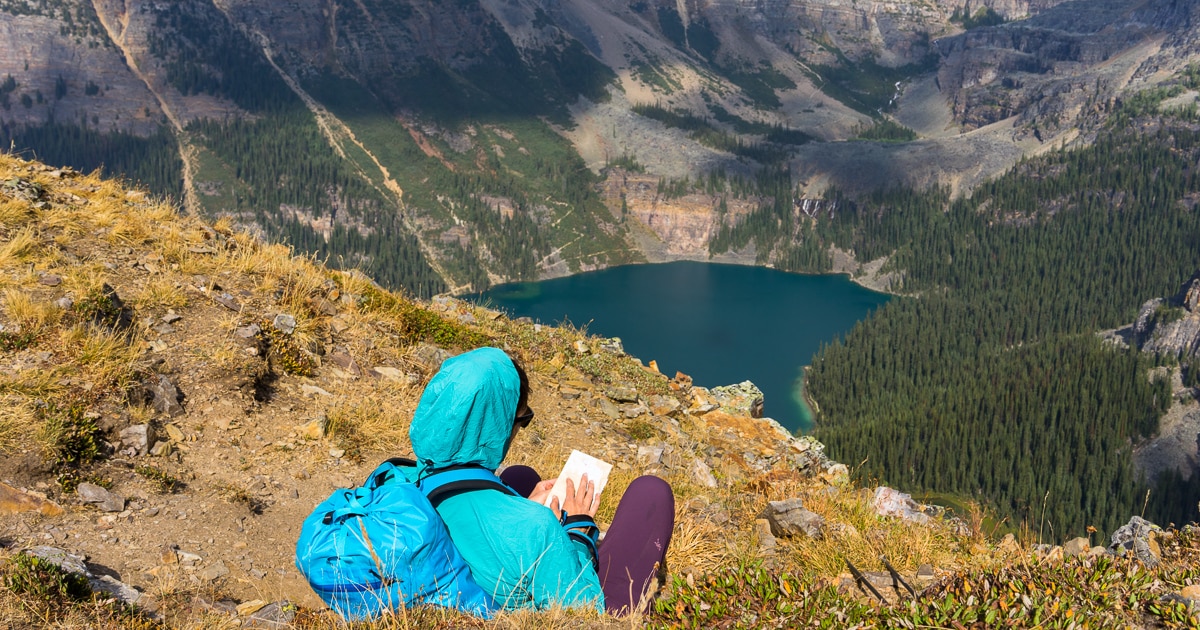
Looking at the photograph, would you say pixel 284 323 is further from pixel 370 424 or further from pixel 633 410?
pixel 633 410

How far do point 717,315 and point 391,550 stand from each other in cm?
14765

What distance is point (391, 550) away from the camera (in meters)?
4.06

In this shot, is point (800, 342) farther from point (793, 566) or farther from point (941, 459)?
point (793, 566)

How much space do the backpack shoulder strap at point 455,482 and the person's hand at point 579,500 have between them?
2.41 feet

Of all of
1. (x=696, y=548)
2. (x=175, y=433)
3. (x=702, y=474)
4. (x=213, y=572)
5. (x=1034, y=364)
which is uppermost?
(x=175, y=433)

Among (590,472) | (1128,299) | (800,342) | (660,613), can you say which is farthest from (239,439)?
(1128,299)

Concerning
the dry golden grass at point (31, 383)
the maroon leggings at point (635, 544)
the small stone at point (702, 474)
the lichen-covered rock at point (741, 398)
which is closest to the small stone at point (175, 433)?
the dry golden grass at point (31, 383)

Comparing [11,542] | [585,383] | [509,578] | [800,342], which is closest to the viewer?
[509,578]

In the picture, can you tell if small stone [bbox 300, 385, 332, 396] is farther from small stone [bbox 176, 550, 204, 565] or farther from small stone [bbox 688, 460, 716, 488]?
small stone [bbox 688, 460, 716, 488]

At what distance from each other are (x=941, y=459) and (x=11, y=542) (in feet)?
336

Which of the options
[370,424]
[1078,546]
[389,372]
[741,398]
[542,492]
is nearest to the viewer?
[542,492]

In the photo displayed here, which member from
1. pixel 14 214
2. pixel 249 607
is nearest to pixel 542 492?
pixel 249 607

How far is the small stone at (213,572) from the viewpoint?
217 inches

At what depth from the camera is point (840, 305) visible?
558 ft
